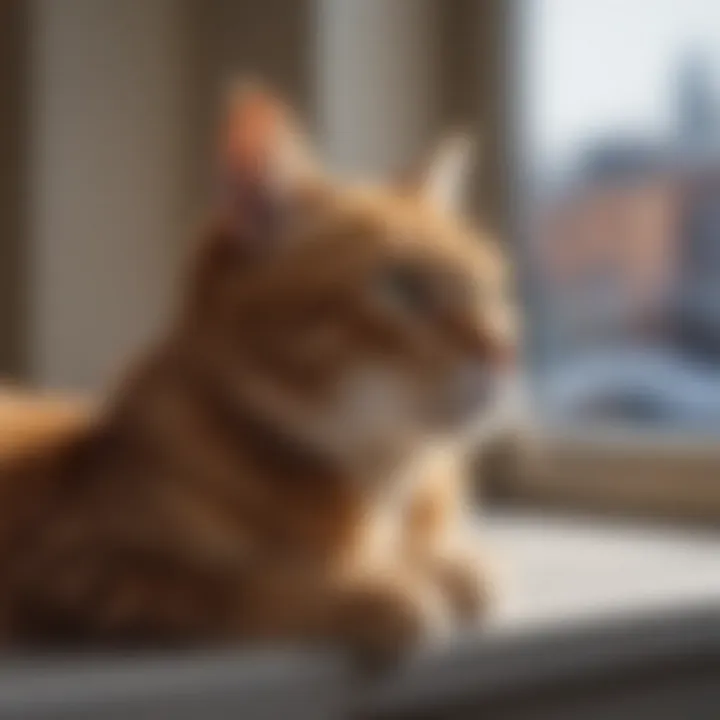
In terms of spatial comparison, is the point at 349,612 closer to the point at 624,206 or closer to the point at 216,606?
the point at 216,606

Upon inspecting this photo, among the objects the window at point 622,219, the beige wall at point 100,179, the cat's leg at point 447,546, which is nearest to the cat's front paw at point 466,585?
the cat's leg at point 447,546

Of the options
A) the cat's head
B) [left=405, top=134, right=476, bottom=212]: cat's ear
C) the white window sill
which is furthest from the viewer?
[left=405, top=134, right=476, bottom=212]: cat's ear

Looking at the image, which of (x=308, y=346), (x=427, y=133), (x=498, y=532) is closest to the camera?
(x=308, y=346)

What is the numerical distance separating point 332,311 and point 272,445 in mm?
81

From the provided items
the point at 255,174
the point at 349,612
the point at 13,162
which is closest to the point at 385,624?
the point at 349,612

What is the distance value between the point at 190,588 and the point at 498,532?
1.76 ft

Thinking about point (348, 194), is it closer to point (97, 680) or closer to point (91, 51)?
point (97, 680)

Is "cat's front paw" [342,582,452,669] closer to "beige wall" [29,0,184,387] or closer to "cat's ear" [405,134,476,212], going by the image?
"cat's ear" [405,134,476,212]

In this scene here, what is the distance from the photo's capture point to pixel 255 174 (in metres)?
0.89

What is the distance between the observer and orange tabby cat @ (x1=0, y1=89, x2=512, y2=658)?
31.8 inches

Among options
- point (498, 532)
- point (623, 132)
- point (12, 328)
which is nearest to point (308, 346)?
point (498, 532)

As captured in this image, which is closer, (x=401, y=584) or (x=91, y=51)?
(x=401, y=584)

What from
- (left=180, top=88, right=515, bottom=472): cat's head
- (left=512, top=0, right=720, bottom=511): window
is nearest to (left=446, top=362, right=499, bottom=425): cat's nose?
(left=180, top=88, right=515, bottom=472): cat's head

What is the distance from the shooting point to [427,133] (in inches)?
63.7
